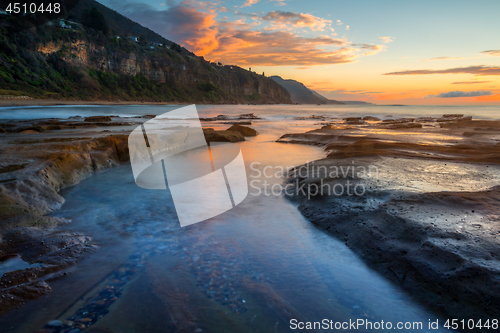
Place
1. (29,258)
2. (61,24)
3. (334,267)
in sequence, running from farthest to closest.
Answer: (61,24)
(334,267)
(29,258)

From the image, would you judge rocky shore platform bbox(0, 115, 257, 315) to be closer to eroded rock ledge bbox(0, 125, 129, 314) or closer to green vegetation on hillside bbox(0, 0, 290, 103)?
eroded rock ledge bbox(0, 125, 129, 314)

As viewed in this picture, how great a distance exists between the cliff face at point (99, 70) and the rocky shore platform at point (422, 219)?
183ft

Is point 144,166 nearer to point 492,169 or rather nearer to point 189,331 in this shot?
point 189,331

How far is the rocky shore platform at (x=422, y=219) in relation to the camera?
234cm

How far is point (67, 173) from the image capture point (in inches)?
231

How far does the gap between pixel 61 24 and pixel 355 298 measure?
3372 inches

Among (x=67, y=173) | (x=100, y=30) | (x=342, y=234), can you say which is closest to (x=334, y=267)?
(x=342, y=234)

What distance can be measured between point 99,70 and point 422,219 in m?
82.5

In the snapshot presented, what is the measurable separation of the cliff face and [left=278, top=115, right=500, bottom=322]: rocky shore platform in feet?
183

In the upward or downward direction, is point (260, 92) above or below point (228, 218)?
above

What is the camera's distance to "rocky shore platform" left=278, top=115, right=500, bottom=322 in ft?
7.69

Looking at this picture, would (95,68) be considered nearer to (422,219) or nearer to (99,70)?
(99,70)

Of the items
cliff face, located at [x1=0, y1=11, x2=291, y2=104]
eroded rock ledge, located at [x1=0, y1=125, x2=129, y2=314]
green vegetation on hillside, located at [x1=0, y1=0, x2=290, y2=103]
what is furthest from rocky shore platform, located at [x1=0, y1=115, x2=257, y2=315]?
cliff face, located at [x1=0, y1=11, x2=291, y2=104]

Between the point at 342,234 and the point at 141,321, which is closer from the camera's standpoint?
the point at 141,321
